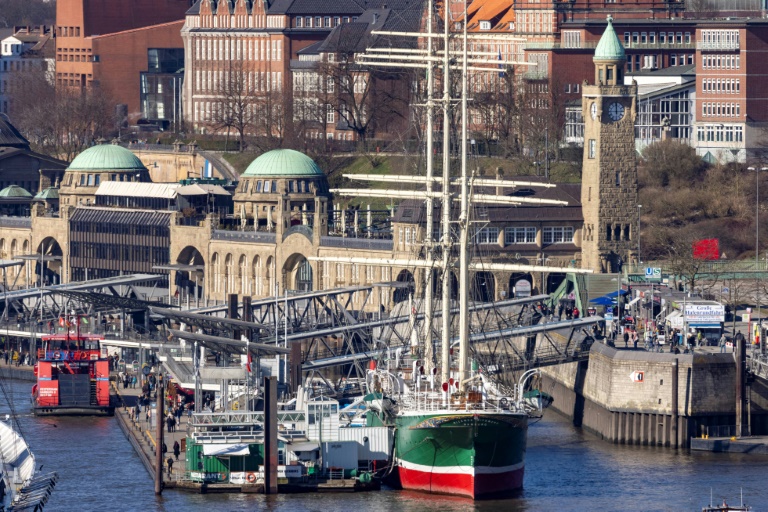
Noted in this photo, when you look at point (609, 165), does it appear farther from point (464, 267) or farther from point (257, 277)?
point (464, 267)

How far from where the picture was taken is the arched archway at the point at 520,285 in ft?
524

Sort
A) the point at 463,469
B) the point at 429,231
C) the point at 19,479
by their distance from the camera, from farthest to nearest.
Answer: the point at 429,231 → the point at 463,469 → the point at 19,479

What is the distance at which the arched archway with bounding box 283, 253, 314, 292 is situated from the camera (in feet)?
611

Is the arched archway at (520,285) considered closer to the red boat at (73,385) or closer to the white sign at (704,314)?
→ the white sign at (704,314)

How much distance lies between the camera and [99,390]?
13962 cm

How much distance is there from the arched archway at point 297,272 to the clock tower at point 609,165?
2549cm

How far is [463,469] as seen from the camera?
109375 millimetres

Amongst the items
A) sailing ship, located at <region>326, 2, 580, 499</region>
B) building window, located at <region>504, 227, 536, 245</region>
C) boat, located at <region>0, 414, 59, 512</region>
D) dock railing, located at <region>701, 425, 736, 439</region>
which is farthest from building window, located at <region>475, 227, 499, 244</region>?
boat, located at <region>0, 414, 59, 512</region>

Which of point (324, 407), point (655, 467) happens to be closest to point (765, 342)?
point (655, 467)

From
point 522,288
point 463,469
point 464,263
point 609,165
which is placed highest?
point 609,165

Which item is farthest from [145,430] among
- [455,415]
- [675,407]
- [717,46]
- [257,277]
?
[717,46]

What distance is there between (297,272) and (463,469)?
79.1 metres

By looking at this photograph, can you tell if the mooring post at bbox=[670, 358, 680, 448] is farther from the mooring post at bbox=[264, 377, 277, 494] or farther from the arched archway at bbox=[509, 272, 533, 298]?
the arched archway at bbox=[509, 272, 533, 298]

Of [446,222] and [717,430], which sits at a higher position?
[446,222]
